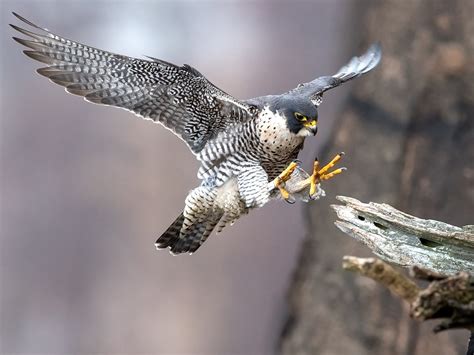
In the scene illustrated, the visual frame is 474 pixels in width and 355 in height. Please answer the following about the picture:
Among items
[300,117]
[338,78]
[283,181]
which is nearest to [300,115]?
[300,117]

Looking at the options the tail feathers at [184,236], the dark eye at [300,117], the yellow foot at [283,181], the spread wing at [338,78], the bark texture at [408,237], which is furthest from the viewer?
the tail feathers at [184,236]

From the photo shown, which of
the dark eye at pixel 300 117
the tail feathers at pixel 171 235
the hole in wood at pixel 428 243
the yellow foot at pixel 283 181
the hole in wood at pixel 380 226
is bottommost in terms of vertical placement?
the tail feathers at pixel 171 235

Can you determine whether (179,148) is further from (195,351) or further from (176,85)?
(176,85)

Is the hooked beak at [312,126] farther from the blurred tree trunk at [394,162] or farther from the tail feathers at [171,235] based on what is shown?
the blurred tree trunk at [394,162]

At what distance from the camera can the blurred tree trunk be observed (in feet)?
22.5

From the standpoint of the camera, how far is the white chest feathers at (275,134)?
4.63 m

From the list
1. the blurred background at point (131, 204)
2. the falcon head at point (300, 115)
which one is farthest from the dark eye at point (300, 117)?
the blurred background at point (131, 204)

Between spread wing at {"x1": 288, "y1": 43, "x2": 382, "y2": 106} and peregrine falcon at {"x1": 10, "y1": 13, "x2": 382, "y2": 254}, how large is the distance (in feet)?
0.04

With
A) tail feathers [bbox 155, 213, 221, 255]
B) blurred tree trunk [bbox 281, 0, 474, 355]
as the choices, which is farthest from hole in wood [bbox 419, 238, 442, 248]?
blurred tree trunk [bbox 281, 0, 474, 355]

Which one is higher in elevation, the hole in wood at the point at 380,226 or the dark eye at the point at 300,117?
the dark eye at the point at 300,117

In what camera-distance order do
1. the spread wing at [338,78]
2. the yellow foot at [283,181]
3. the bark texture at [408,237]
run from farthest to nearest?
the spread wing at [338,78] → the yellow foot at [283,181] → the bark texture at [408,237]

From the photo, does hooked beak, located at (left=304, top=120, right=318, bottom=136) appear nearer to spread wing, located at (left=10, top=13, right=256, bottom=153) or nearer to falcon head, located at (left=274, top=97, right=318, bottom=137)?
falcon head, located at (left=274, top=97, right=318, bottom=137)

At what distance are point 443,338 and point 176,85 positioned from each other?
10.9ft

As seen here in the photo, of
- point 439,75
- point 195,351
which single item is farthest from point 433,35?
point 195,351
